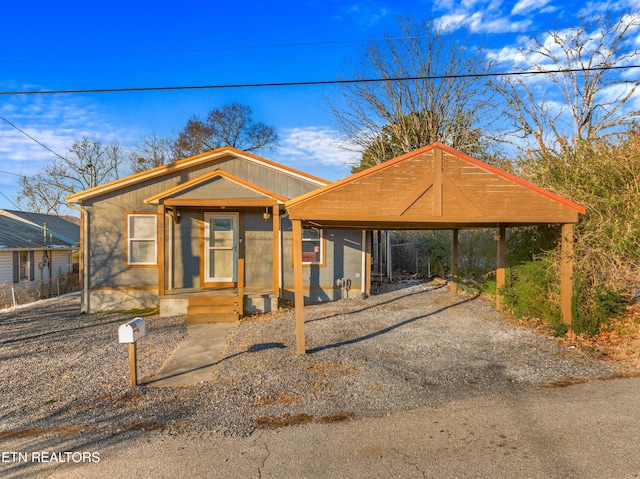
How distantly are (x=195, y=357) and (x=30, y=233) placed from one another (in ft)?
70.2

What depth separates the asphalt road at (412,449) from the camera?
9.92 ft

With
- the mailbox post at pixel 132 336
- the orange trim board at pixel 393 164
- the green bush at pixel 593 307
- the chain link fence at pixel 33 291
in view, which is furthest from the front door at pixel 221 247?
the chain link fence at pixel 33 291

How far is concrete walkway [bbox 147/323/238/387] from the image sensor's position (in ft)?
16.9

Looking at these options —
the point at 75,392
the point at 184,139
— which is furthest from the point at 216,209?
the point at 184,139

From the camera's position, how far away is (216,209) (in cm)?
1013

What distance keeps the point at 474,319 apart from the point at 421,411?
5.00m

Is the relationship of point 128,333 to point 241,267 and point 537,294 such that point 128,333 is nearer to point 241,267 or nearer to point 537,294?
point 241,267

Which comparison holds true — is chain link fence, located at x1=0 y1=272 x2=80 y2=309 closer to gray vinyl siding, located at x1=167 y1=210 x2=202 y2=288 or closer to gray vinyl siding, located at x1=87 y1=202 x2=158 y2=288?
gray vinyl siding, located at x1=87 y1=202 x2=158 y2=288

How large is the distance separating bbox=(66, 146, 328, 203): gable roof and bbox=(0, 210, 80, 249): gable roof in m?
11.4

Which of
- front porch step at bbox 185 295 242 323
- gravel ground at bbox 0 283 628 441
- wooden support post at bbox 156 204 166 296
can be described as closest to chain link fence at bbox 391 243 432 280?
gravel ground at bbox 0 283 628 441

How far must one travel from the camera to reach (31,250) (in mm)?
20078

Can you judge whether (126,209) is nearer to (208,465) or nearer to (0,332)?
(0,332)

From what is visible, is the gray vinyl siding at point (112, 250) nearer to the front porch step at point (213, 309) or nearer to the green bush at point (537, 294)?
the front porch step at point (213, 309)

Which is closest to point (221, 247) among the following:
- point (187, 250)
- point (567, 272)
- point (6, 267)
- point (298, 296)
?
point (187, 250)
